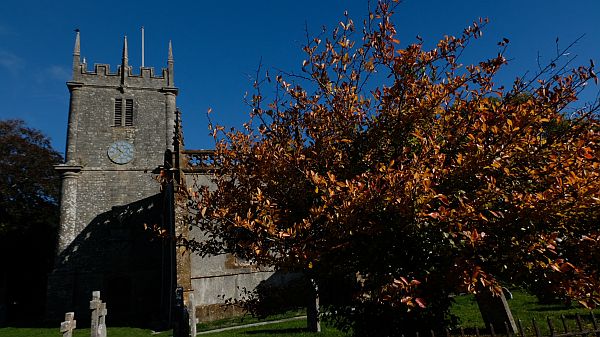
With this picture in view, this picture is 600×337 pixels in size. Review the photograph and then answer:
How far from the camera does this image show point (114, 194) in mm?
26125

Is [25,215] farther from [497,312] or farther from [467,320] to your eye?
[497,312]

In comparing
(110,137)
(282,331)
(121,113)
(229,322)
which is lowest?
(282,331)

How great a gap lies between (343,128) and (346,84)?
64cm

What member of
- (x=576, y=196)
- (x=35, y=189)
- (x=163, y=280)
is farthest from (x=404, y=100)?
(x=35, y=189)

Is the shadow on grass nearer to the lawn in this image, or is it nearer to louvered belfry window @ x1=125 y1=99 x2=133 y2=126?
the lawn

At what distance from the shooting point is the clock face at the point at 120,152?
26.9 m

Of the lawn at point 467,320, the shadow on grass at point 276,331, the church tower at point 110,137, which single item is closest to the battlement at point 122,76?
the church tower at point 110,137

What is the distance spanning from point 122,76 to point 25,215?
12.3 m

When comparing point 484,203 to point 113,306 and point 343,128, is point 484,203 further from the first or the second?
point 113,306

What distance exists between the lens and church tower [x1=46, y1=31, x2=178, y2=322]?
78.0 ft

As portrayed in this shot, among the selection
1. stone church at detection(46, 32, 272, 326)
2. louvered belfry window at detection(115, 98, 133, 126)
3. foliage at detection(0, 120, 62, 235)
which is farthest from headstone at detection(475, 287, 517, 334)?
foliage at detection(0, 120, 62, 235)

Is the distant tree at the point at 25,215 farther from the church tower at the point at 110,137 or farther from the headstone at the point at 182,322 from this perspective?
the headstone at the point at 182,322

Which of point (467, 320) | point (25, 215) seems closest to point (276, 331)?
point (467, 320)

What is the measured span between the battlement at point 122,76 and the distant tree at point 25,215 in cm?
718
